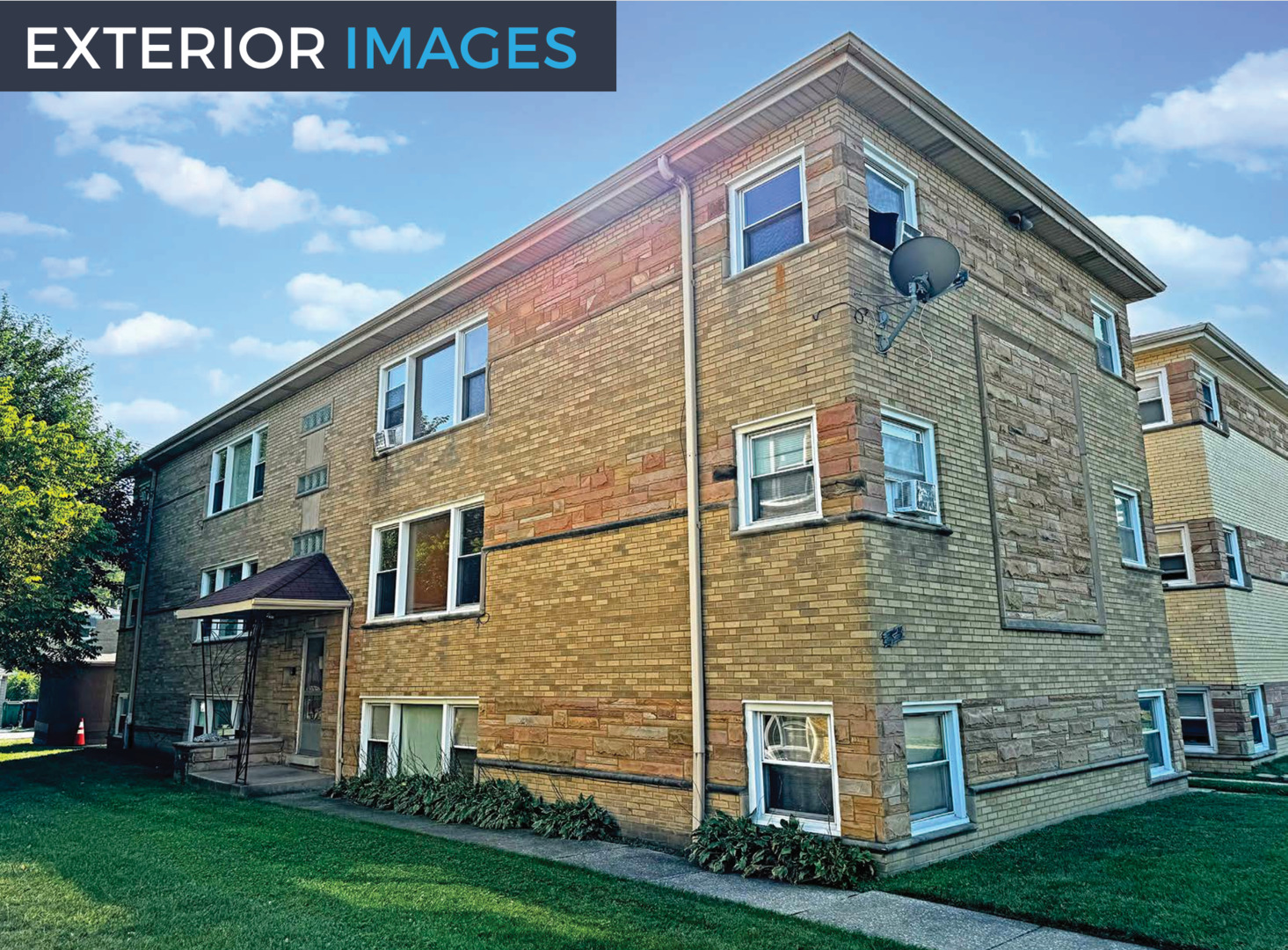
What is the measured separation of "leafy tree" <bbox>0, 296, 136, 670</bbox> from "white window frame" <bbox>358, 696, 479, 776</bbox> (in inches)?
Result: 302

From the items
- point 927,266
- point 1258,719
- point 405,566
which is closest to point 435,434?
point 405,566

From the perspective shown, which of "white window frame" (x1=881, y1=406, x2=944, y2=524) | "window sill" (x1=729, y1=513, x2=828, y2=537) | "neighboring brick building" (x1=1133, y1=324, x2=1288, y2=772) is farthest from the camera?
"neighboring brick building" (x1=1133, y1=324, x2=1288, y2=772)

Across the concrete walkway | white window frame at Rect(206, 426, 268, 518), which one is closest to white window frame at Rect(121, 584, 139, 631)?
white window frame at Rect(206, 426, 268, 518)

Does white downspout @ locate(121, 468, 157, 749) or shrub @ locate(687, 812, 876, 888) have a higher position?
white downspout @ locate(121, 468, 157, 749)

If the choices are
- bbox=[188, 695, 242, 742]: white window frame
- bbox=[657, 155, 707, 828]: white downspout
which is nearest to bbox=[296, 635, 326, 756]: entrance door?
bbox=[188, 695, 242, 742]: white window frame

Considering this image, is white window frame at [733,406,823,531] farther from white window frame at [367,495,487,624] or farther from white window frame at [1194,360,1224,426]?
white window frame at [1194,360,1224,426]

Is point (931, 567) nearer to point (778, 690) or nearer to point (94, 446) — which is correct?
point (778, 690)

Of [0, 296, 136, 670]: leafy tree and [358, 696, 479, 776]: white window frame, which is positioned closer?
[358, 696, 479, 776]: white window frame

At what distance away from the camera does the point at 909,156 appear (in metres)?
10.2

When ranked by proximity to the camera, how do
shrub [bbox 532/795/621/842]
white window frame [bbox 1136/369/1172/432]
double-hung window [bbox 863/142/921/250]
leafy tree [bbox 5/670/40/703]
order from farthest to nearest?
leafy tree [bbox 5/670/40/703] < white window frame [bbox 1136/369/1172/432] < shrub [bbox 532/795/621/842] < double-hung window [bbox 863/142/921/250]

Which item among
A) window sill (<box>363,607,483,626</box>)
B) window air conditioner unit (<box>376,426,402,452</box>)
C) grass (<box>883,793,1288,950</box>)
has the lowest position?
grass (<box>883,793,1288,950</box>)

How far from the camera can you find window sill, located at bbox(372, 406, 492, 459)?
43.5 ft

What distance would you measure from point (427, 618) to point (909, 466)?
24.8 feet

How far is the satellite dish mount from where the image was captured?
29.2 feet
